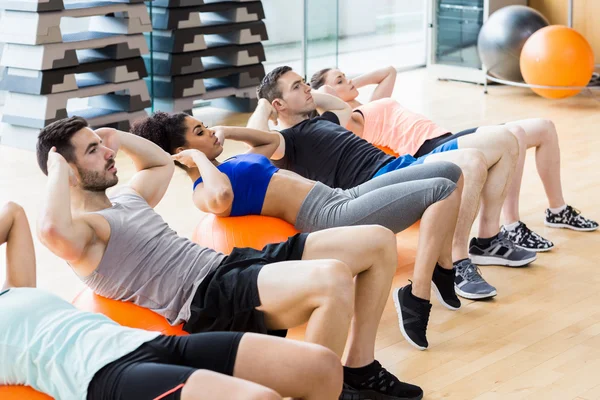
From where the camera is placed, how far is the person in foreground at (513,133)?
3.64 m

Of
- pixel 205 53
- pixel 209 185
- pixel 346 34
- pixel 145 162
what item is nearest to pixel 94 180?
pixel 145 162

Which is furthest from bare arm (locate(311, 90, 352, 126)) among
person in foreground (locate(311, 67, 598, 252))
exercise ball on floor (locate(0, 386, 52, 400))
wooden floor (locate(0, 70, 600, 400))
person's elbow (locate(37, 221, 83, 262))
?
exercise ball on floor (locate(0, 386, 52, 400))

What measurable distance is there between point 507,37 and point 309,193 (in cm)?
454

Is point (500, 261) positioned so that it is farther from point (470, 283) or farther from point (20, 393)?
Result: point (20, 393)

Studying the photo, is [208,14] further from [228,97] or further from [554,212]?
[554,212]

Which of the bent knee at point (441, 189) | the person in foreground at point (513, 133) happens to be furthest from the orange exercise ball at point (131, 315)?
the person in foreground at point (513, 133)

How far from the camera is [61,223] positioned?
2104 millimetres

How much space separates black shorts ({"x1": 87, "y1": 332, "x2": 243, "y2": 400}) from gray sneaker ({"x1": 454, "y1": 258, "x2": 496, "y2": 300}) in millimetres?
1465

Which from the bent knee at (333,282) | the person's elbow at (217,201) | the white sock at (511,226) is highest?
the person's elbow at (217,201)

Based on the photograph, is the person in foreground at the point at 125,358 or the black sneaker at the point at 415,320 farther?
the black sneaker at the point at 415,320

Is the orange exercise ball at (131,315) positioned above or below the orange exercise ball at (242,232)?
below

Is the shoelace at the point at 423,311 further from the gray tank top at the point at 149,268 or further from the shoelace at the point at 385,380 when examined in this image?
the gray tank top at the point at 149,268

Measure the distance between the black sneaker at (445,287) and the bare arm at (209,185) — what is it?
77 centimetres

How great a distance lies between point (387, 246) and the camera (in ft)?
7.80
